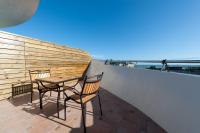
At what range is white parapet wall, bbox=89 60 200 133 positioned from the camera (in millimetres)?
1452

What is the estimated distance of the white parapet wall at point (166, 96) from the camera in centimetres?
145

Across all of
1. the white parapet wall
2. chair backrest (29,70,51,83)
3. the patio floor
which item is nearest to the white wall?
chair backrest (29,70,51,83)

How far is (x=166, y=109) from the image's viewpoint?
6.36 ft

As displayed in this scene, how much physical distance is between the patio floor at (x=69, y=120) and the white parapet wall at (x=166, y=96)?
233mm

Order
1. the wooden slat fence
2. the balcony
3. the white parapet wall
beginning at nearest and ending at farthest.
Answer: the white parapet wall < the balcony < the wooden slat fence

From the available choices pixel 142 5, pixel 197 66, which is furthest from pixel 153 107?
pixel 142 5

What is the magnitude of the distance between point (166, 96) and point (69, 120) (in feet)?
5.77

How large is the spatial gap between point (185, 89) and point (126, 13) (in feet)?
19.5

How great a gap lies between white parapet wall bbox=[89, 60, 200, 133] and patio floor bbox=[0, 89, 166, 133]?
233 mm

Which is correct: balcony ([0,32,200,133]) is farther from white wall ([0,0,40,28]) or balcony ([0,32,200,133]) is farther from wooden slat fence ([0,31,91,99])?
white wall ([0,0,40,28])

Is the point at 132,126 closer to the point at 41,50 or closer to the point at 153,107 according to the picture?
the point at 153,107

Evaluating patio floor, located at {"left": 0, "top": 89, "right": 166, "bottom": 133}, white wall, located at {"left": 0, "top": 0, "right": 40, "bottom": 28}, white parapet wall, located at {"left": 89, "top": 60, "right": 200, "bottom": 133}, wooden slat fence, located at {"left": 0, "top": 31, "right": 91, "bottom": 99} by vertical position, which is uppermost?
white wall, located at {"left": 0, "top": 0, "right": 40, "bottom": 28}

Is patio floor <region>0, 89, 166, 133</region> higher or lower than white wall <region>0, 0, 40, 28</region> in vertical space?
lower

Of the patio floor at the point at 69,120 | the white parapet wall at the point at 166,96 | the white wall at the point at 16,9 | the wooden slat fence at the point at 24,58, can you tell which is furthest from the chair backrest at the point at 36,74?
the white parapet wall at the point at 166,96
